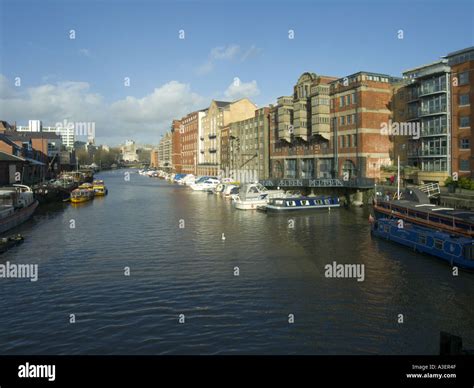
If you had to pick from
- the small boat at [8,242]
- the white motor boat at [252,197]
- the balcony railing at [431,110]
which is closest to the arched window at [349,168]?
the white motor boat at [252,197]

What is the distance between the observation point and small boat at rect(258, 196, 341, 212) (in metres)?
52.5

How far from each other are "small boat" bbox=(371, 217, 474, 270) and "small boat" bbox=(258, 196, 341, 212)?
18.9 m

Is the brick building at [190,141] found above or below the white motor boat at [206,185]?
above

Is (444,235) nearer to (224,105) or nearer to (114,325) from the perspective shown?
(114,325)

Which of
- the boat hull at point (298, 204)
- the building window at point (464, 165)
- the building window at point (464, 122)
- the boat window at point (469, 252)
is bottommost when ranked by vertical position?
the boat window at point (469, 252)

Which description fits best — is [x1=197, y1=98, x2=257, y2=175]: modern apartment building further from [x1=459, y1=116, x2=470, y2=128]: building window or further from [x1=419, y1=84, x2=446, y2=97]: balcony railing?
[x1=459, y1=116, x2=470, y2=128]: building window

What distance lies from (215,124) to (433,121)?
84.6 m

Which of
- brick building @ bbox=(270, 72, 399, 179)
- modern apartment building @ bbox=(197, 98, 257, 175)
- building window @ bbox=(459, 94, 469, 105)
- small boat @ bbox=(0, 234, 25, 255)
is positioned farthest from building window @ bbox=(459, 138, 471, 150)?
modern apartment building @ bbox=(197, 98, 257, 175)

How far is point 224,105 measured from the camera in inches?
5133

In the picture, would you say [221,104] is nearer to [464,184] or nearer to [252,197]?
[252,197]

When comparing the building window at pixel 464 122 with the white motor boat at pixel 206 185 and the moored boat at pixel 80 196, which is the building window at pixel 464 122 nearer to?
the white motor boat at pixel 206 185

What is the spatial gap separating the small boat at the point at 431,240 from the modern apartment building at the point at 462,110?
20.5 metres

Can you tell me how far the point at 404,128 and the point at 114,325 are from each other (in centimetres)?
5178

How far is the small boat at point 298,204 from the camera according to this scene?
52531 millimetres
